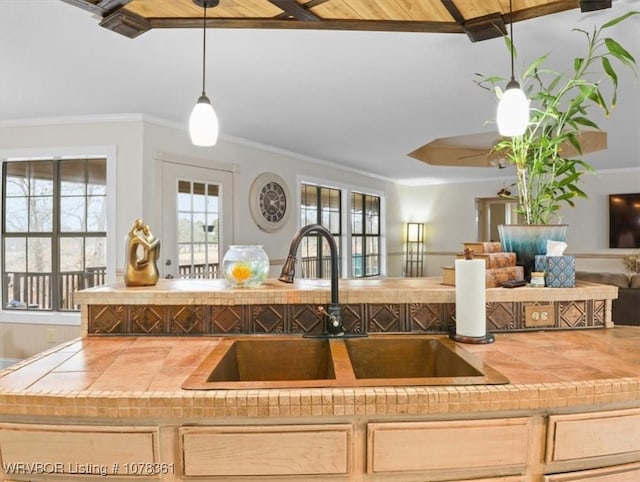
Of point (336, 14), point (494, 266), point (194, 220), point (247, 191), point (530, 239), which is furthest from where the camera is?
point (247, 191)

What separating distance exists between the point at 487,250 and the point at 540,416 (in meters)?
0.78

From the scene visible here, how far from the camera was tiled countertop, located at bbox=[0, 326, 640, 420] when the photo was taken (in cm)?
105

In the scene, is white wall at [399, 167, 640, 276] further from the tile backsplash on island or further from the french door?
the tile backsplash on island

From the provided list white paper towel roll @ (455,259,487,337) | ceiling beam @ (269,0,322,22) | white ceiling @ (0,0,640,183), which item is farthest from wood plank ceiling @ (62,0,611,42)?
white paper towel roll @ (455,259,487,337)

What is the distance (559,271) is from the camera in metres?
1.70

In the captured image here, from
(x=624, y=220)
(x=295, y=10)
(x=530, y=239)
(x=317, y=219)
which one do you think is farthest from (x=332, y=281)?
(x=624, y=220)

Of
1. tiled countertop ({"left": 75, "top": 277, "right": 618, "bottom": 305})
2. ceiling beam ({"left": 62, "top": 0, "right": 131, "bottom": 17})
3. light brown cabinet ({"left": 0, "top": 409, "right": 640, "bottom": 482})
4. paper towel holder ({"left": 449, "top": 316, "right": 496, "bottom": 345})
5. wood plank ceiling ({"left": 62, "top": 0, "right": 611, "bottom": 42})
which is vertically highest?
wood plank ceiling ({"left": 62, "top": 0, "right": 611, "bottom": 42})

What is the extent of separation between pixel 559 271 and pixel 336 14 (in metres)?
1.47

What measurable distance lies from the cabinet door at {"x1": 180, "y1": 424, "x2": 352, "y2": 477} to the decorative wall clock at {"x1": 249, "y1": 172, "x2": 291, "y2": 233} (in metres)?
4.07

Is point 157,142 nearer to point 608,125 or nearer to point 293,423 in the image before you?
point 293,423

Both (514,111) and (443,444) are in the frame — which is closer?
(443,444)

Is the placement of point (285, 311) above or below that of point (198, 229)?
below

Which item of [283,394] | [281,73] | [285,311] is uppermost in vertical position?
[281,73]

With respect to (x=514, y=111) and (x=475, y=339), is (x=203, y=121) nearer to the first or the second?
(x=514, y=111)
